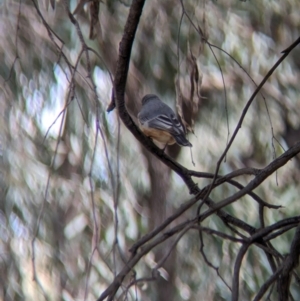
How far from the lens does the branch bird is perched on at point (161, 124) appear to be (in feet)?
9.22

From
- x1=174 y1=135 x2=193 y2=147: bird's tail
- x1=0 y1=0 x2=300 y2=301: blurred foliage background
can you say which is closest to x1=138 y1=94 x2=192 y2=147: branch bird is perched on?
x1=174 y1=135 x2=193 y2=147: bird's tail

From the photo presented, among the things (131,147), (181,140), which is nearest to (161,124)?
(181,140)

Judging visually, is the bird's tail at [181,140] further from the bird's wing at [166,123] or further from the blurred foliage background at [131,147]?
the blurred foliage background at [131,147]

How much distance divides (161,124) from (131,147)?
2.79 ft

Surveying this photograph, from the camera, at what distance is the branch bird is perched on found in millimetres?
2811

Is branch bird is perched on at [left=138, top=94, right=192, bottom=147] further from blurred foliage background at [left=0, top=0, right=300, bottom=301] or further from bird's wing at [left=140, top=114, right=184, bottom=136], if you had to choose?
blurred foliage background at [left=0, top=0, right=300, bottom=301]

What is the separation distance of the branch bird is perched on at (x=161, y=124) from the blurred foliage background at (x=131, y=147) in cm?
31

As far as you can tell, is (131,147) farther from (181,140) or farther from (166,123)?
(181,140)

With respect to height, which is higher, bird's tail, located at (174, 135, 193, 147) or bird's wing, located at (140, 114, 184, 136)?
bird's wing, located at (140, 114, 184, 136)

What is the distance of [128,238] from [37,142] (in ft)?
2.15

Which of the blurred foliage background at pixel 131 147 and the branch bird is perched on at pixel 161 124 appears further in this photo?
the blurred foliage background at pixel 131 147

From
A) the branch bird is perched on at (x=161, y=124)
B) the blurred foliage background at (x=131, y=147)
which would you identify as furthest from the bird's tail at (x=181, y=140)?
the blurred foliage background at (x=131, y=147)

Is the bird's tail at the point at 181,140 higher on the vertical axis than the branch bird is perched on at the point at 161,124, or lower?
lower

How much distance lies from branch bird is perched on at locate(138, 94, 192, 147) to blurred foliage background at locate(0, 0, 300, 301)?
31cm
